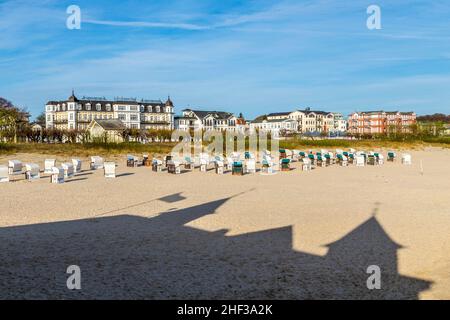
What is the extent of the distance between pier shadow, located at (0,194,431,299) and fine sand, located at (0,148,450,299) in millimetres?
18

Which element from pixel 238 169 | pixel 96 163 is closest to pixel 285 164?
pixel 238 169

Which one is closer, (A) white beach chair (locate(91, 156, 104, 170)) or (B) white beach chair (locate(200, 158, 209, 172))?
(B) white beach chair (locate(200, 158, 209, 172))

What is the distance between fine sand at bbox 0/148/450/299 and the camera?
650cm

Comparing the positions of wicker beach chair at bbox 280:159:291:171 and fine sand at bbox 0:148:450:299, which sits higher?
wicker beach chair at bbox 280:159:291:171

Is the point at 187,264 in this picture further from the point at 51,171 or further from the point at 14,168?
the point at 14,168

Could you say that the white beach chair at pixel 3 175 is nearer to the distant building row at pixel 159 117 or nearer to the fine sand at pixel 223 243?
the fine sand at pixel 223 243

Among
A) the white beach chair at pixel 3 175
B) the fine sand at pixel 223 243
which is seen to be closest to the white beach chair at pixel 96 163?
the white beach chair at pixel 3 175

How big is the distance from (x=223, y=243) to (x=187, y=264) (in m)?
1.55

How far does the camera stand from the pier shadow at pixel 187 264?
6.32m

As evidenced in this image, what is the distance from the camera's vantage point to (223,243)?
29.4 ft

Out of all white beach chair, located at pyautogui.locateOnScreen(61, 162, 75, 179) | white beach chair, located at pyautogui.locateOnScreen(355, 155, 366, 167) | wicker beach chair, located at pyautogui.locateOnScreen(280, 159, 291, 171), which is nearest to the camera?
white beach chair, located at pyautogui.locateOnScreen(61, 162, 75, 179)

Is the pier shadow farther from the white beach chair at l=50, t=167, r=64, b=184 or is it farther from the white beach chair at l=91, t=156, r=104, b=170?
the white beach chair at l=91, t=156, r=104, b=170

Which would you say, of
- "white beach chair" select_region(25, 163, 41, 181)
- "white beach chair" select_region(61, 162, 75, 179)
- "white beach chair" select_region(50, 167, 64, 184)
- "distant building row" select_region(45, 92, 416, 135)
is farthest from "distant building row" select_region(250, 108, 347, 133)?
"white beach chair" select_region(50, 167, 64, 184)

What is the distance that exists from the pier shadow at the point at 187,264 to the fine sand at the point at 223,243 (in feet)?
0.06
